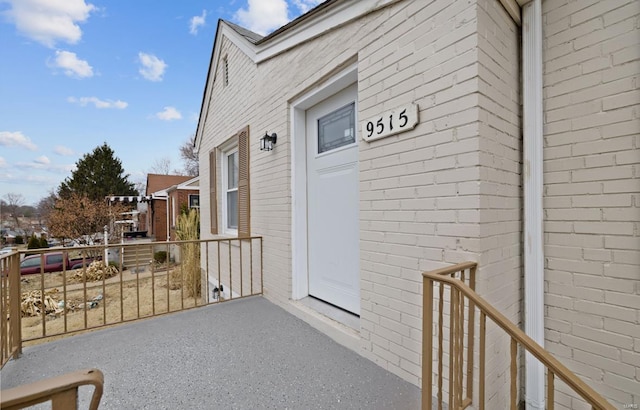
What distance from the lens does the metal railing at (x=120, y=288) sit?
2176 mm

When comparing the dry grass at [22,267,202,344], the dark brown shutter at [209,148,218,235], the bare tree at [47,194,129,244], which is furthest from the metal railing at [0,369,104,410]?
the bare tree at [47,194,129,244]

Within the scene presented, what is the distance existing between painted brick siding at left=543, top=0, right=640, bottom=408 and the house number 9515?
2.82 feet

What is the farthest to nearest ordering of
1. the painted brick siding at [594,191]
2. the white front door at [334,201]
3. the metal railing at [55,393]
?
the white front door at [334,201], the painted brick siding at [594,191], the metal railing at [55,393]

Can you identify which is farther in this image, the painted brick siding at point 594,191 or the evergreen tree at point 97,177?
the evergreen tree at point 97,177

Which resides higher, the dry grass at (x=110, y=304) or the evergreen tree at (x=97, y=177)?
the evergreen tree at (x=97, y=177)

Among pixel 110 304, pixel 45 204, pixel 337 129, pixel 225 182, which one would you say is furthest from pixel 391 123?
pixel 45 204

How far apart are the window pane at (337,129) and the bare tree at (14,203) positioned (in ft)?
84.0

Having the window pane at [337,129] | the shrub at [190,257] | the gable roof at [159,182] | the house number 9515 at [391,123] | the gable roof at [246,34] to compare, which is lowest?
the shrub at [190,257]

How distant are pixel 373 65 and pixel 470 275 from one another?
5.24 ft

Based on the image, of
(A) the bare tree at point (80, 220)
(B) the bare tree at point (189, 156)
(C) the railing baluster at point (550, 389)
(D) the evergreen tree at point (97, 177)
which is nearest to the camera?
(C) the railing baluster at point (550, 389)

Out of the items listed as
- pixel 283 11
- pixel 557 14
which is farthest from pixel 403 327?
pixel 283 11

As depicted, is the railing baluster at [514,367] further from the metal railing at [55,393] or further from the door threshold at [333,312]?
the metal railing at [55,393]

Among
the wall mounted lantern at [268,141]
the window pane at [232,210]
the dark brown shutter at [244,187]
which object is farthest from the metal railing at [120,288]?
the wall mounted lantern at [268,141]

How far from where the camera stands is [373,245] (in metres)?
2.12
